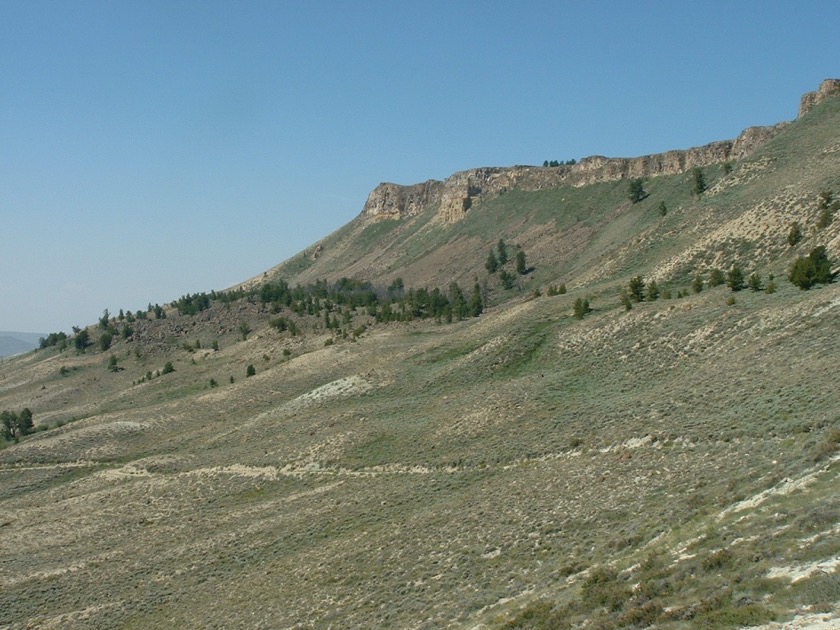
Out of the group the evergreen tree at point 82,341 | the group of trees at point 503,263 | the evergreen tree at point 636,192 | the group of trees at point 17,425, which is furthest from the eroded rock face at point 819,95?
the evergreen tree at point 82,341

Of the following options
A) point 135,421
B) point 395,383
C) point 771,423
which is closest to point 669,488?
point 771,423

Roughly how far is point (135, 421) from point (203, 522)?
3194 centimetres

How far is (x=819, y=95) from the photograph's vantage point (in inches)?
3408

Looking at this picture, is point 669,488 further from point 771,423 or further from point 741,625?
point 741,625

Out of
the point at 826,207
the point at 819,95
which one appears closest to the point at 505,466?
the point at 826,207

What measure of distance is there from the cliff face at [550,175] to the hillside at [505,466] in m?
20.2

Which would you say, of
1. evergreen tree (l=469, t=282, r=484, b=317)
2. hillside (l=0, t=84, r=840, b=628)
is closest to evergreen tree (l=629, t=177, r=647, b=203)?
hillside (l=0, t=84, r=840, b=628)

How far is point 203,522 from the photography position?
38.8 m

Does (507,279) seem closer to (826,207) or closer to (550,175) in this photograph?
(550,175)

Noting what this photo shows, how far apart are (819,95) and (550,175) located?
219 feet

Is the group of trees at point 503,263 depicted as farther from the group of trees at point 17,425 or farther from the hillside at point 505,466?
the group of trees at point 17,425

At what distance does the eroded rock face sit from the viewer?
8519cm

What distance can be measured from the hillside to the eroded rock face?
526mm

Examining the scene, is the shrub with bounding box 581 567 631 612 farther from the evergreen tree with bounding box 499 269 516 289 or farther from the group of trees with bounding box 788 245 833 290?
the evergreen tree with bounding box 499 269 516 289
